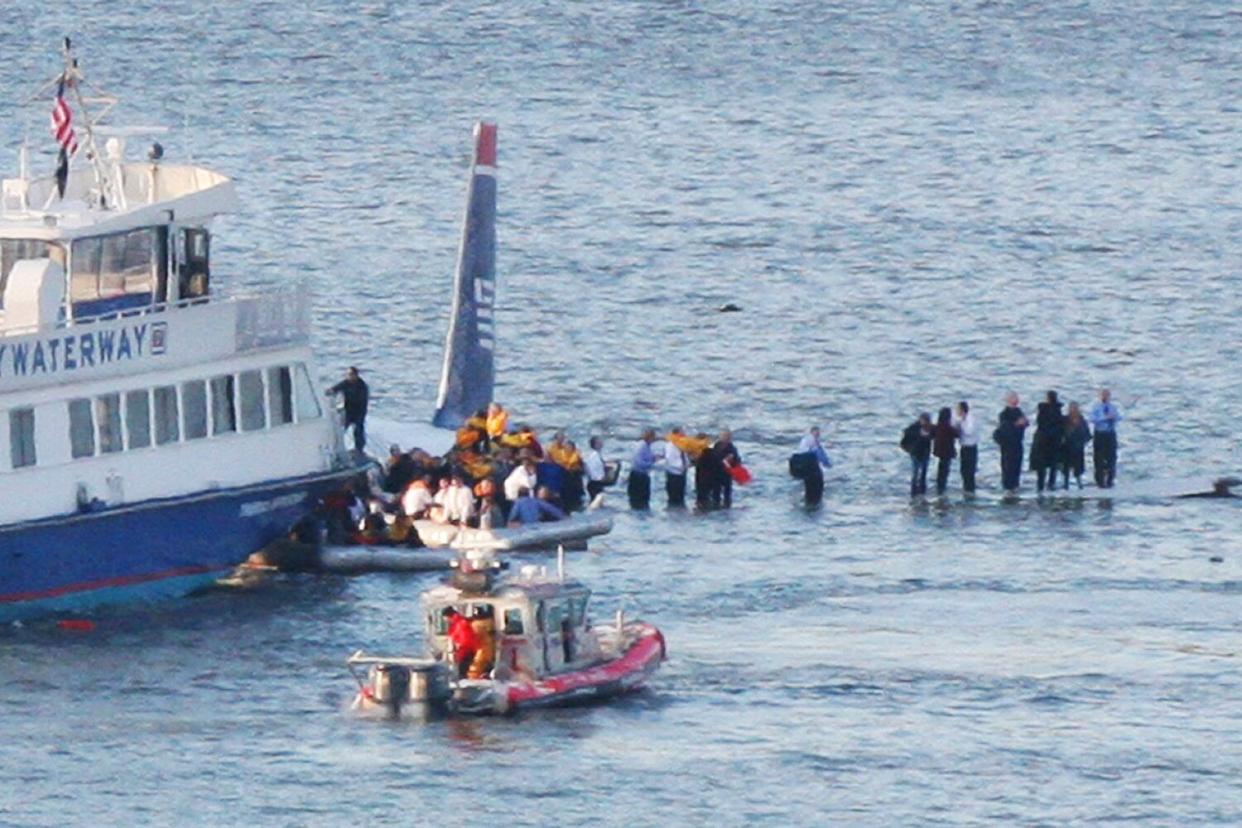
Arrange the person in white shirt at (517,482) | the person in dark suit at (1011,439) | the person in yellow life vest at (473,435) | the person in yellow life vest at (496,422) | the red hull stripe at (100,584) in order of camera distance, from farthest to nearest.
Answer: the person in dark suit at (1011,439) → the person in yellow life vest at (496,422) → the person in yellow life vest at (473,435) → the person in white shirt at (517,482) → the red hull stripe at (100,584)

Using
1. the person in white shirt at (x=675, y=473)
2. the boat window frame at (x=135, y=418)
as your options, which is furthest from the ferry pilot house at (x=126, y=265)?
the person in white shirt at (x=675, y=473)

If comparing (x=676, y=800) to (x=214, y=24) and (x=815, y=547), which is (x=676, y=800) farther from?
(x=214, y=24)

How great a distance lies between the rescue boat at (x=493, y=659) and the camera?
51.4m

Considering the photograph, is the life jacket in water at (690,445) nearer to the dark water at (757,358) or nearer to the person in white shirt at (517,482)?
the dark water at (757,358)

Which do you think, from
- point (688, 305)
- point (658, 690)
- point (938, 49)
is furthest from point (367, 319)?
point (938, 49)

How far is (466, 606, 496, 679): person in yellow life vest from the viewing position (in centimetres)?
5153

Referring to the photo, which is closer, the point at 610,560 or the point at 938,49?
the point at 610,560

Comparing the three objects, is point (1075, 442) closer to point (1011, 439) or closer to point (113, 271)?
point (1011, 439)

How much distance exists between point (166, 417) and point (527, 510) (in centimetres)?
714

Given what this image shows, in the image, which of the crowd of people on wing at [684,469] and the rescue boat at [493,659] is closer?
the rescue boat at [493,659]

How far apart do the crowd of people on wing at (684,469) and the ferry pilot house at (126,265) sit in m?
10.1

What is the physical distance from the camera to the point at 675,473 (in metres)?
68.6

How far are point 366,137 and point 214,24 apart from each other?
37.1 m

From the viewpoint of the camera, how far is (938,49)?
161000 mm
